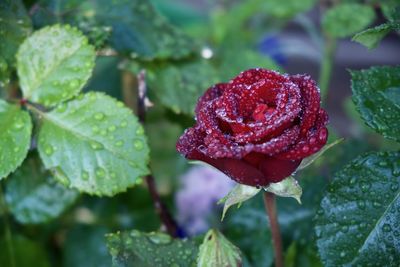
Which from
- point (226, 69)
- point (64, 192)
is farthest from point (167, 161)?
point (64, 192)

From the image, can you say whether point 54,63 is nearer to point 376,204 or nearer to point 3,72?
point 3,72

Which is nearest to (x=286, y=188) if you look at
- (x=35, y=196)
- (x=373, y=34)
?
(x=373, y=34)

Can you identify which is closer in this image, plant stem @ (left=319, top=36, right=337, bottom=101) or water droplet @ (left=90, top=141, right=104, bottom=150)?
water droplet @ (left=90, top=141, right=104, bottom=150)

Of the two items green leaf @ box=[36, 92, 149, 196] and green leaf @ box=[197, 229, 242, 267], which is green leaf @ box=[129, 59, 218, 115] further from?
green leaf @ box=[197, 229, 242, 267]

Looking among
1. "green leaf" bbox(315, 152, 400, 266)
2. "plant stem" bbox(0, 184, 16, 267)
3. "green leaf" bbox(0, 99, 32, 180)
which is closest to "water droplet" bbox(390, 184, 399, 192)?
"green leaf" bbox(315, 152, 400, 266)

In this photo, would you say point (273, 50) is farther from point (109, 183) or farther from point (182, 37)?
point (109, 183)

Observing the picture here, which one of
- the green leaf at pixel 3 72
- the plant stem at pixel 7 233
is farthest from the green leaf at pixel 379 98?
the plant stem at pixel 7 233
